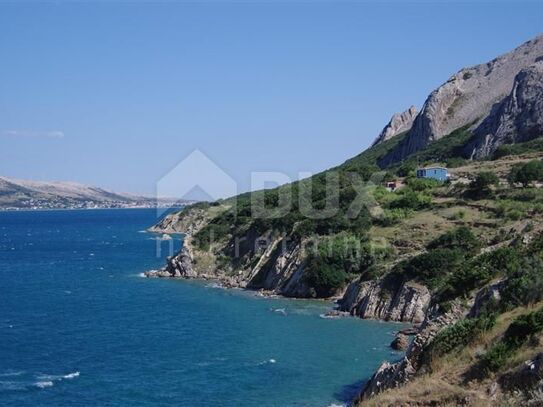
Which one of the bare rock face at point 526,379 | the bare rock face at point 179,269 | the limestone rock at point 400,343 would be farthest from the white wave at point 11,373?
the bare rock face at point 179,269

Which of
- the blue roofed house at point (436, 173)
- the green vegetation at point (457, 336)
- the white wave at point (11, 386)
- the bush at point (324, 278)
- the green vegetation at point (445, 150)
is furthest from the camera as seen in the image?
the green vegetation at point (445, 150)

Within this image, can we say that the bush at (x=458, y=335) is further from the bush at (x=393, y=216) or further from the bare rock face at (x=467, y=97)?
the bare rock face at (x=467, y=97)

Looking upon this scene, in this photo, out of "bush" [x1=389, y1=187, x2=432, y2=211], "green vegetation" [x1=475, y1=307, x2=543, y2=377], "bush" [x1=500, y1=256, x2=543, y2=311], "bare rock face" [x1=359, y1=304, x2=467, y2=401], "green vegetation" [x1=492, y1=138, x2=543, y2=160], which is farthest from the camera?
"green vegetation" [x1=492, y1=138, x2=543, y2=160]

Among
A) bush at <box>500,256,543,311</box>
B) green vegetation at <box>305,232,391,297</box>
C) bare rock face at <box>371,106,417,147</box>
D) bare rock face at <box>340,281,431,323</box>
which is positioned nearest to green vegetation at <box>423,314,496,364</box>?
bush at <box>500,256,543,311</box>

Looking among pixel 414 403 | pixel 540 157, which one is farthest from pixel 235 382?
pixel 540 157

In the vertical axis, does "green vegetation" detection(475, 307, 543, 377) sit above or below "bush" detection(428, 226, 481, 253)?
below

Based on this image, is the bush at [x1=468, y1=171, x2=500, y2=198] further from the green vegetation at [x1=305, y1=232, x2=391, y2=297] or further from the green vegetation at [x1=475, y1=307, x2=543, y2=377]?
the green vegetation at [x1=475, y1=307, x2=543, y2=377]

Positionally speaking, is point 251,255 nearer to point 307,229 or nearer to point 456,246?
point 307,229
